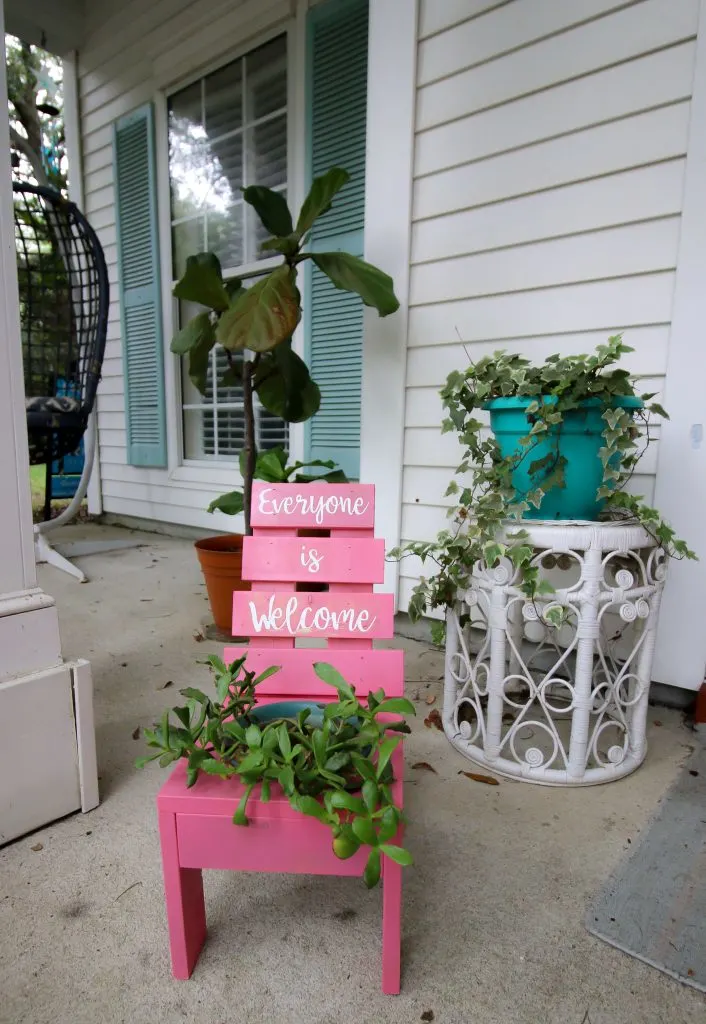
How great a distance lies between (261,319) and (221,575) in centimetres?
92

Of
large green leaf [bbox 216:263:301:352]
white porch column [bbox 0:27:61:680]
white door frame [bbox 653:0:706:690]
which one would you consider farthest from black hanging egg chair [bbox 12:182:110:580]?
white door frame [bbox 653:0:706:690]

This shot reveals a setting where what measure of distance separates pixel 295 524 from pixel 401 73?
1.70 meters

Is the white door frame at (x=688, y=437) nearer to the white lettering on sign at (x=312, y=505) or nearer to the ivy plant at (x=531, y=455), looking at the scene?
the ivy plant at (x=531, y=455)

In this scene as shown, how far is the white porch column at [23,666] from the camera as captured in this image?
3.10 feet

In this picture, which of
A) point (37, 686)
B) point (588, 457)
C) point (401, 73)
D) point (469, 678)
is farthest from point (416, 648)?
point (401, 73)

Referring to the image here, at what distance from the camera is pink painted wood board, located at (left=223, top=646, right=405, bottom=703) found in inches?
36.6

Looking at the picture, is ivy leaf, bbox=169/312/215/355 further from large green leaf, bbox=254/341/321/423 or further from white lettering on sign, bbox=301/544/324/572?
white lettering on sign, bbox=301/544/324/572

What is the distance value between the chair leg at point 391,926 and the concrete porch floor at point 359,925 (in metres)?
0.02

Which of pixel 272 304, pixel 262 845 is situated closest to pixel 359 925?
pixel 262 845

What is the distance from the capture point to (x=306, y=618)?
0.96 m

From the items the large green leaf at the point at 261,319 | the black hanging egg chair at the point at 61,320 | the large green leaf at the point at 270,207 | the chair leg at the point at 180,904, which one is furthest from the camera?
the black hanging egg chair at the point at 61,320

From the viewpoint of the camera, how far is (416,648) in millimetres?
1917

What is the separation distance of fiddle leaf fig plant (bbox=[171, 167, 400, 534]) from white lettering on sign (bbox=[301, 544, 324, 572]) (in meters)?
0.69

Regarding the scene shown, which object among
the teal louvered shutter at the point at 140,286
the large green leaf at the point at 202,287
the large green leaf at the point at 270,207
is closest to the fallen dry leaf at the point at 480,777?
the large green leaf at the point at 202,287
